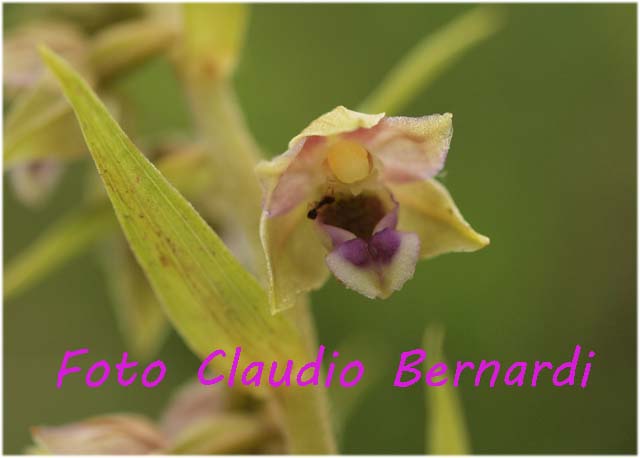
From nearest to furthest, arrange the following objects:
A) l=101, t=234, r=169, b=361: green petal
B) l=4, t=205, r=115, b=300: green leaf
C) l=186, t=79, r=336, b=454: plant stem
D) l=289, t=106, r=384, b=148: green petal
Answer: l=289, t=106, r=384, b=148: green petal → l=186, t=79, r=336, b=454: plant stem → l=4, t=205, r=115, b=300: green leaf → l=101, t=234, r=169, b=361: green petal

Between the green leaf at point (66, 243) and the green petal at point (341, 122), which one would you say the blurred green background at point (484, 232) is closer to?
the green leaf at point (66, 243)

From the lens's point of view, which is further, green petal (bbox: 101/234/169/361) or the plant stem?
green petal (bbox: 101/234/169/361)

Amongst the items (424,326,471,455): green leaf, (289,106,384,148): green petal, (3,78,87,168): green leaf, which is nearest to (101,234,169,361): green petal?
(3,78,87,168): green leaf

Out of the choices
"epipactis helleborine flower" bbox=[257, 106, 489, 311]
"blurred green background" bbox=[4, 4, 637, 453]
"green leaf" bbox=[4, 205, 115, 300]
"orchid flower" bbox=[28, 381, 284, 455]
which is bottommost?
"orchid flower" bbox=[28, 381, 284, 455]

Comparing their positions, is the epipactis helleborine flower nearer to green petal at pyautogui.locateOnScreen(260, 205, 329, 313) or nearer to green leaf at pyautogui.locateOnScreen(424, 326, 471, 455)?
green petal at pyautogui.locateOnScreen(260, 205, 329, 313)

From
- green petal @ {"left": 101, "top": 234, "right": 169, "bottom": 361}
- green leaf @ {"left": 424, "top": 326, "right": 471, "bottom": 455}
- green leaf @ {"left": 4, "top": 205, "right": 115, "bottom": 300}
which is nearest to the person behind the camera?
green leaf @ {"left": 424, "top": 326, "right": 471, "bottom": 455}

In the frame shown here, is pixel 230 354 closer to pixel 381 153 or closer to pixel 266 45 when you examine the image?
pixel 381 153

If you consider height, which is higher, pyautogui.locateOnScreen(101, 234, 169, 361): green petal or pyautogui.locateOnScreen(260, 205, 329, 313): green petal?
pyautogui.locateOnScreen(101, 234, 169, 361): green petal
